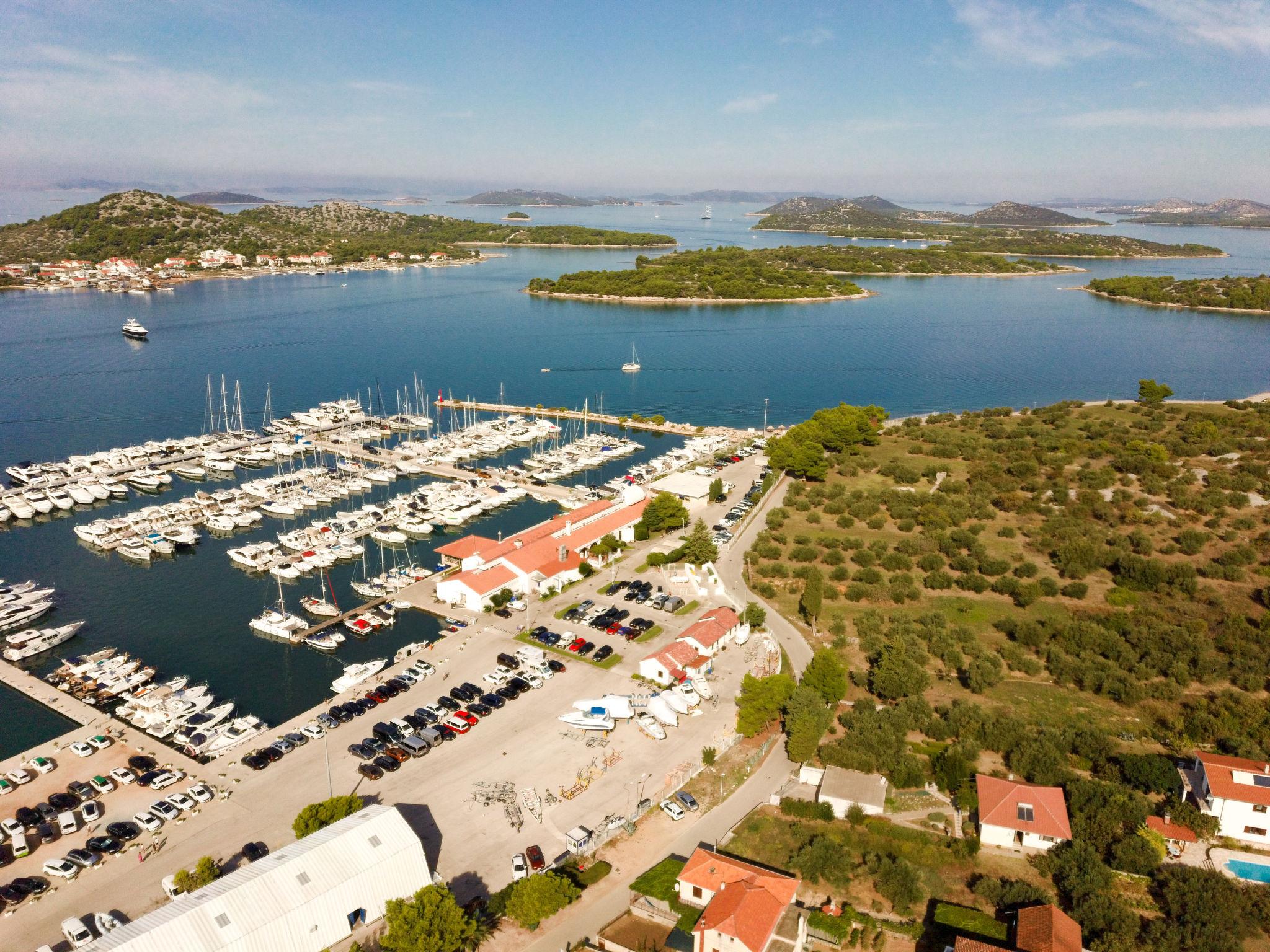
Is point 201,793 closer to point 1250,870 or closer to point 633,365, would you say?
point 1250,870

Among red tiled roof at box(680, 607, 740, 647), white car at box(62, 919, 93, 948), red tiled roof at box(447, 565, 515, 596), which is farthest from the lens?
red tiled roof at box(447, 565, 515, 596)

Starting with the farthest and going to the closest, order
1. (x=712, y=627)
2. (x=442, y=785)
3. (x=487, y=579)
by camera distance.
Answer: (x=487, y=579) → (x=712, y=627) → (x=442, y=785)

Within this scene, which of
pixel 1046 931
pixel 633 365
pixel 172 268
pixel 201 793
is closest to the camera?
pixel 1046 931

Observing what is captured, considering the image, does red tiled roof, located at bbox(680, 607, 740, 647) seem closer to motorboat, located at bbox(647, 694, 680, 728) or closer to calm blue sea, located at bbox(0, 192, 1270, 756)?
motorboat, located at bbox(647, 694, 680, 728)

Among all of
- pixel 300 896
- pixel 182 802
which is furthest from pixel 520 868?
pixel 182 802

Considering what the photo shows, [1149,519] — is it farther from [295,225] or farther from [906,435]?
[295,225]

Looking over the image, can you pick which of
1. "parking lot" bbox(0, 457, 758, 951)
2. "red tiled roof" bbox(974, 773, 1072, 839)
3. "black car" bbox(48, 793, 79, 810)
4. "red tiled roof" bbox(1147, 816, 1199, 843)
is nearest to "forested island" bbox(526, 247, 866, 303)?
"parking lot" bbox(0, 457, 758, 951)

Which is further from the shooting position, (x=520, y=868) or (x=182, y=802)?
(x=182, y=802)

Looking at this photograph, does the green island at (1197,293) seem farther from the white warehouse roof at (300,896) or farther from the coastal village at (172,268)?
the white warehouse roof at (300,896)
